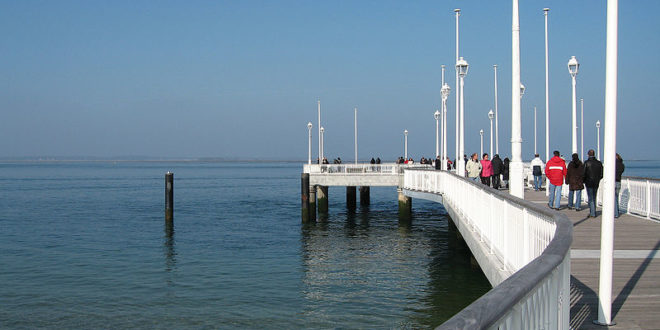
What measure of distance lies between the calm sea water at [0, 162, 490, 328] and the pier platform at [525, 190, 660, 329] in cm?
441

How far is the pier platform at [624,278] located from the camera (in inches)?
268

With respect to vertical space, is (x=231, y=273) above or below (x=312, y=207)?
below

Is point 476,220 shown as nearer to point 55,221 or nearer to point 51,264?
point 51,264

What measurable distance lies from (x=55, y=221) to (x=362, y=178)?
721 inches

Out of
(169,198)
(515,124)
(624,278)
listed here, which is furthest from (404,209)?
(624,278)

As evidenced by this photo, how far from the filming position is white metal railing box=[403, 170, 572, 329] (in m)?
3.07

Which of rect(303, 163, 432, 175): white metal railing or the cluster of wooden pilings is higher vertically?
rect(303, 163, 432, 175): white metal railing

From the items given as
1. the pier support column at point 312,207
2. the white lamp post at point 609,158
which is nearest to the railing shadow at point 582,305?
the white lamp post at point 609,158

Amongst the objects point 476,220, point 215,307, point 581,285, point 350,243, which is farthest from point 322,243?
point 581,285

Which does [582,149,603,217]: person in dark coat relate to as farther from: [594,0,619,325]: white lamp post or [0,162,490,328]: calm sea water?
[594,0,619,325]: white lamp post

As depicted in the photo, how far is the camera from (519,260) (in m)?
8.30

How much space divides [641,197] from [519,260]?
1165 cm

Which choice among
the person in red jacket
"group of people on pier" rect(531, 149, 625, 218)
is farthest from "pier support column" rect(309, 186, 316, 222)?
the person in red jacket

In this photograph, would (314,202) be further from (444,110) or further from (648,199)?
(648,199)
